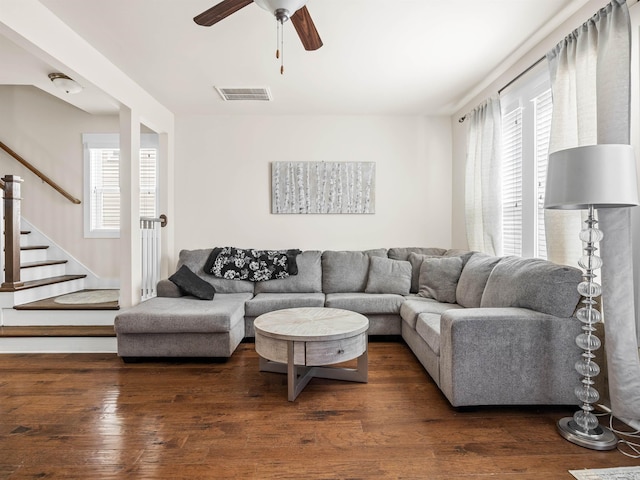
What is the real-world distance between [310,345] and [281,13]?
1.96 metres

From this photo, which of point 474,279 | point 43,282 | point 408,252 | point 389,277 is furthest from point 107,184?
point 474,279

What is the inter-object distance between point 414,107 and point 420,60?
4.22 ft

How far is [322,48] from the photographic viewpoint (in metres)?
3.05

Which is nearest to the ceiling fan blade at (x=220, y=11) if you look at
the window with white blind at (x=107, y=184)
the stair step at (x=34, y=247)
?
the window with white blind at (x=107, y=184)

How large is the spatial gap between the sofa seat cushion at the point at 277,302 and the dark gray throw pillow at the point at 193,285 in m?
0.42

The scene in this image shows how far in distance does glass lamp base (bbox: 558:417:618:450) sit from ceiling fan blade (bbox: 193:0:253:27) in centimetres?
286

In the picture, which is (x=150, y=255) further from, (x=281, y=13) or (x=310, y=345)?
(x=281, y=13)

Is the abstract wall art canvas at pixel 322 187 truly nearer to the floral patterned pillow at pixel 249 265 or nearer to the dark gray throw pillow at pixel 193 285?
the floral patterned pillow at pixel 249 265

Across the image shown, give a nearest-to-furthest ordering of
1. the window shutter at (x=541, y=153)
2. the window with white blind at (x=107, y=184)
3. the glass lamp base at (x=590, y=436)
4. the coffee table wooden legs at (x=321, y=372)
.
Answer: the glass lamp base at (x=590, y=436), the coffee table wooden legs at (x=321, y=372), the window shutter at (x=541, y=153), the window with white blind at (x=107, y=184)

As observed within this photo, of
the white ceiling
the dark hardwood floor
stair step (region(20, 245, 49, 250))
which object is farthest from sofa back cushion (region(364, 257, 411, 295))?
stair step (region(20, 245, 49, 250))

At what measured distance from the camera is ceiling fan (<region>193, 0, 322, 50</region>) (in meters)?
1.83

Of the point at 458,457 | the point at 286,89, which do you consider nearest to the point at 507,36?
the point at 286,89

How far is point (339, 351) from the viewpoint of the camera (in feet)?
8.30

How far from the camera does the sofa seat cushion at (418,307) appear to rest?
10.5 feet
